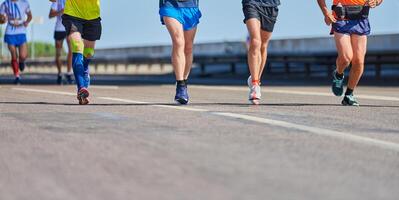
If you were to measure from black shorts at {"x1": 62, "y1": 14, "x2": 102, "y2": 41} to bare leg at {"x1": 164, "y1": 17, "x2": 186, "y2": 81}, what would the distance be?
4.14 feet

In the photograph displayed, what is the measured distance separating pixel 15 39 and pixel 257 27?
1130cm

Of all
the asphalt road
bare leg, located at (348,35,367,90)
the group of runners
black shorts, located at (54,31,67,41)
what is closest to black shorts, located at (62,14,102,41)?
the group of runners

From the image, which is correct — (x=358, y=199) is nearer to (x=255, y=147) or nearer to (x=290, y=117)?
(x=255, y=147)

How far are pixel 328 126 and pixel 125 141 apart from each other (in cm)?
198

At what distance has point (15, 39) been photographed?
70.1 feet

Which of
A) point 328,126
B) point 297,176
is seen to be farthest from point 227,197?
point 328,126

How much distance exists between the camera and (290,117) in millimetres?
8688

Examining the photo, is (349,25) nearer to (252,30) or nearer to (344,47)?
(344,47)

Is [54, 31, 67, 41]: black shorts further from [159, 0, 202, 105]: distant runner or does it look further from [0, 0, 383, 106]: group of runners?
[159, 0, 202, 105]: distant runner

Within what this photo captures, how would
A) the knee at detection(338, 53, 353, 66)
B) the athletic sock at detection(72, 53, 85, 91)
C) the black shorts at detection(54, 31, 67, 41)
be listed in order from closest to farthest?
the knee at detection(338, 53, 353, 66), the athletic sock at detection(72, 53, 85, 91), the black shorts at detection(54, 31, 67, 41)

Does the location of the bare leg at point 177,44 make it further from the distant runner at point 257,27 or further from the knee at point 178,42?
the distant runner at point 257,27

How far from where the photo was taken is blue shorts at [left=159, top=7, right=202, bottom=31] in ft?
36.2

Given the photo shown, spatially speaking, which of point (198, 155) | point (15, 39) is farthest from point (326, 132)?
point (15, 39)

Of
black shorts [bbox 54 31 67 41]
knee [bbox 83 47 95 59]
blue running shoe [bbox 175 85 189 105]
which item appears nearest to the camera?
blue running shoe [bbox 175 85 189 105]
